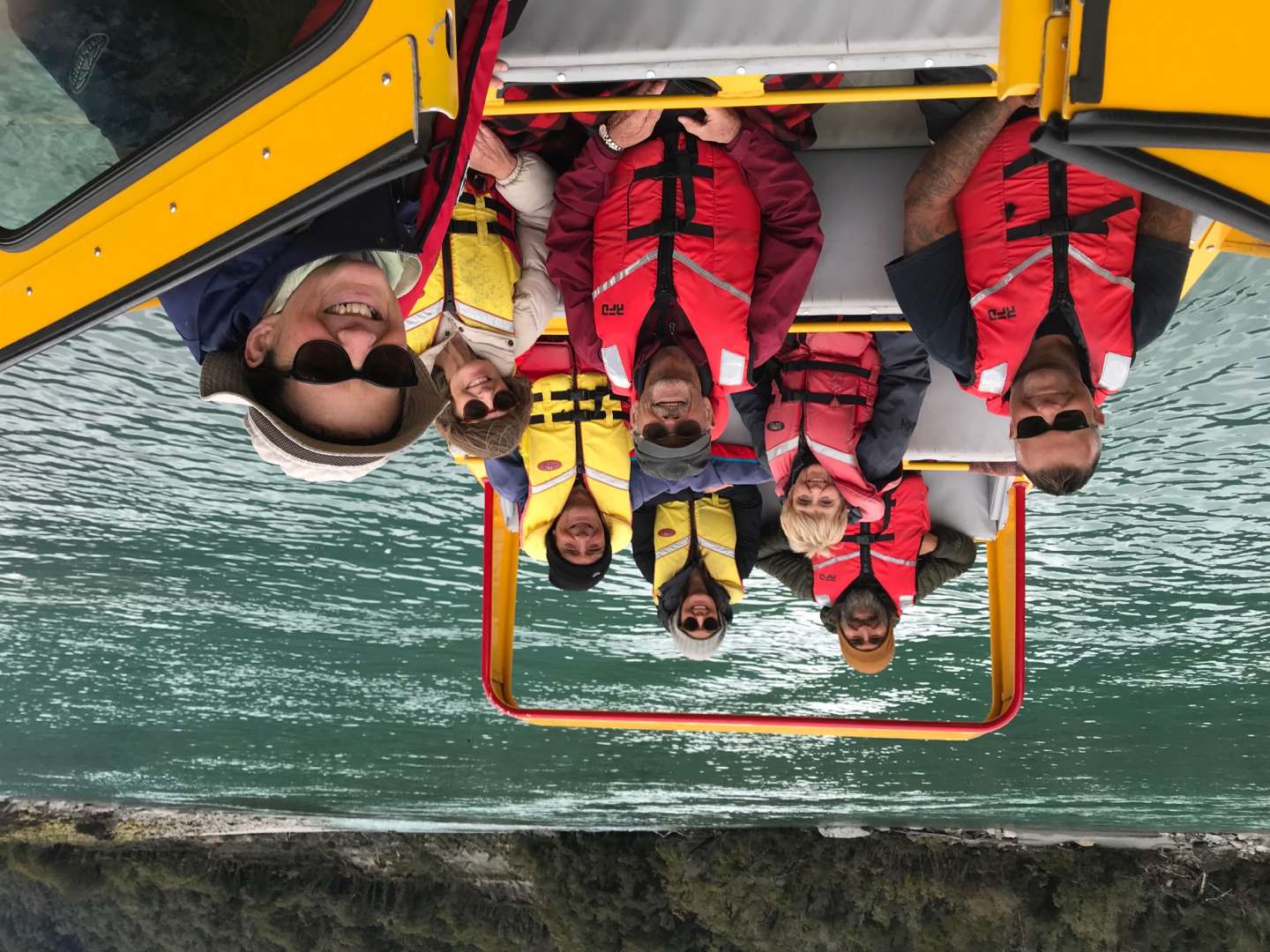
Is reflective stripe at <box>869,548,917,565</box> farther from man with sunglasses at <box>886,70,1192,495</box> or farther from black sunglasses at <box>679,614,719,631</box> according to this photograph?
man with sunglasses at <box>886,70,1192,495</box>

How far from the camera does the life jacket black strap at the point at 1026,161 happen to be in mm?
1609

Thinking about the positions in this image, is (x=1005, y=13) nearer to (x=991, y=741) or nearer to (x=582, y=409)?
(x=582, y=409)

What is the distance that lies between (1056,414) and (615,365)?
0.84 m

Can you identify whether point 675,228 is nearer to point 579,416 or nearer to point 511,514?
point 579,416

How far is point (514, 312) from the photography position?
195cm

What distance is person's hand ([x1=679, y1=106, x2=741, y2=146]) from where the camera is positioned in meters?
1.67

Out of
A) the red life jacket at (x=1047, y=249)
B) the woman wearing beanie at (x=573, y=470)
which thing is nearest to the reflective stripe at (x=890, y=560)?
the woman wearing beanie at (x=573, y=470)

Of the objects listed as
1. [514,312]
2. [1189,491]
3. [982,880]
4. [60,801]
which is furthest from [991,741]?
[60,801]

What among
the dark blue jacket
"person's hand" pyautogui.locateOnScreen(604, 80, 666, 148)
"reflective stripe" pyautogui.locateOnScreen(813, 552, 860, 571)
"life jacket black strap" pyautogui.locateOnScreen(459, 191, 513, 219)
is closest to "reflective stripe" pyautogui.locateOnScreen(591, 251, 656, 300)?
"person's hand" pyautogui.locateOnScreen(604, 80, 666, 148)

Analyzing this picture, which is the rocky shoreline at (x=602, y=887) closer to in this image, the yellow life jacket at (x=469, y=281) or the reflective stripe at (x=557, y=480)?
the reflective stripe at (x=557, y=480)

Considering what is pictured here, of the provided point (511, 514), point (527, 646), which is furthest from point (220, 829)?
point (511, 514)

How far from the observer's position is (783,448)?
2.11 metres

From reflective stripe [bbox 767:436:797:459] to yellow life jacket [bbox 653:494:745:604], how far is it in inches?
16.8

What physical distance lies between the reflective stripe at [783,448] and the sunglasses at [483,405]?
619 mm
